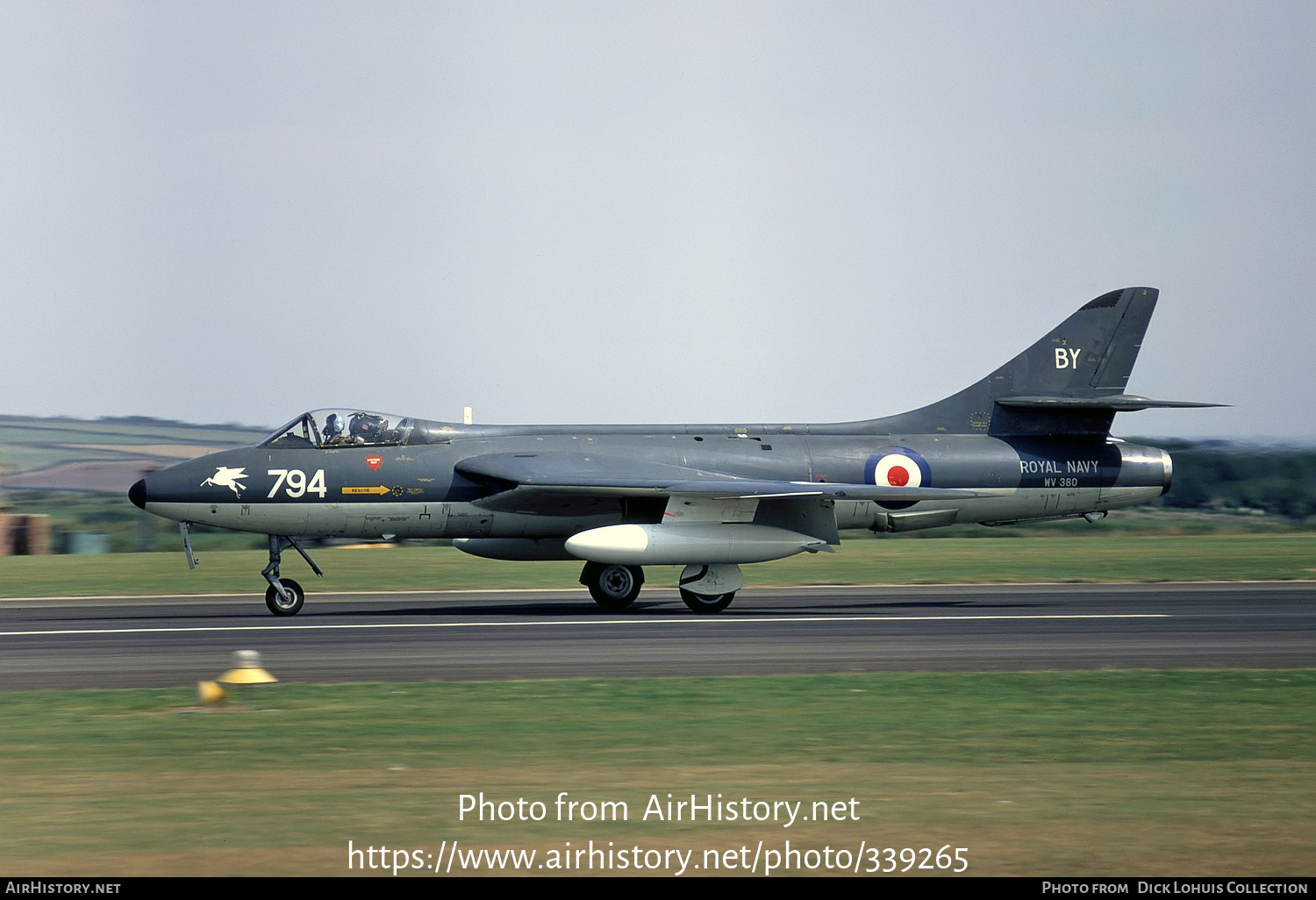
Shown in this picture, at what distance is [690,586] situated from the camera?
21.1 metres

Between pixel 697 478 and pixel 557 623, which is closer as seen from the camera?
pixel 557 623

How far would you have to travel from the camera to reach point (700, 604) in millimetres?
21234

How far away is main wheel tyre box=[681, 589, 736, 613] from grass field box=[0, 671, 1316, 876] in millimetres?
7875

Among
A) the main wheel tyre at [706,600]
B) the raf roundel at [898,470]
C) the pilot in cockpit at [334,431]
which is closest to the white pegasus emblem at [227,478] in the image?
the pilot in cockpit at [334,431]

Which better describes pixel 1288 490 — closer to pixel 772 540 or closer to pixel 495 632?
pixel 772 540

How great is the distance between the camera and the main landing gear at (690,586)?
833 inches

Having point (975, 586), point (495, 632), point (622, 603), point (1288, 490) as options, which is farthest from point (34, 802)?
point (1288, 490)

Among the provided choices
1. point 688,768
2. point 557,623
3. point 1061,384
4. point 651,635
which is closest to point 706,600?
point 557,623

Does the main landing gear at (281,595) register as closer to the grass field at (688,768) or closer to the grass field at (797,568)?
the grass field at (797,568)

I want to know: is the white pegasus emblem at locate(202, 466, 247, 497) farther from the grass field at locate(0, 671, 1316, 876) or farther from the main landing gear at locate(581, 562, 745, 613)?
the grass field at locate(0, 671, 1316, 876)

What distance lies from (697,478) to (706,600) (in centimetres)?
225

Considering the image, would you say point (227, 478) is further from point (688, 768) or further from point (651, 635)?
point (688, 768)

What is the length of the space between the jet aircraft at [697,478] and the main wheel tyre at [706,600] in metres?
0.03

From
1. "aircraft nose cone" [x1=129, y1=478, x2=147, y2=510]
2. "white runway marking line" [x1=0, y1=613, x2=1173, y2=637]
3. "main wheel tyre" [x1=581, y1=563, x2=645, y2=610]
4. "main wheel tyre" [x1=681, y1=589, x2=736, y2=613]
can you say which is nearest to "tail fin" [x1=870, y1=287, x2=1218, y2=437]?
"main wheel tyre" [x1=681, y1=589, x2=736, y2=613]
